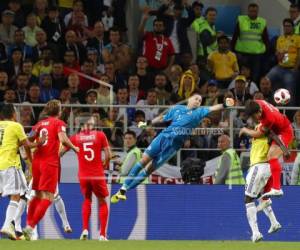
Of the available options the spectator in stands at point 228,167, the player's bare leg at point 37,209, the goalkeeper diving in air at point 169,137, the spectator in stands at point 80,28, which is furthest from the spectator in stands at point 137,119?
the player's bare leg at point 37,209

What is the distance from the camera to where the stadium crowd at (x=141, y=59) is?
29.2m

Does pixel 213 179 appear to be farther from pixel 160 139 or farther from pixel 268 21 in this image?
pixel 268 21

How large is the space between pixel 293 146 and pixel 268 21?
5.96 metres

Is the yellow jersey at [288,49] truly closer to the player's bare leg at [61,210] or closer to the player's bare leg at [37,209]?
the player's bare leg at [61,210]

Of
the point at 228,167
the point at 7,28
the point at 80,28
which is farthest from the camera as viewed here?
the point at 80,28

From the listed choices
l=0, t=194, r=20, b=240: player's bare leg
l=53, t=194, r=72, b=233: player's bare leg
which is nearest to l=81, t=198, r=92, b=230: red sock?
l=53, t=194, r=72, b=233: player's bare leg

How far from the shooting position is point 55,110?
25328mm

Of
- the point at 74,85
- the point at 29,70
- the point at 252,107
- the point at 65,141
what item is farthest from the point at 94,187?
the point at 29,70

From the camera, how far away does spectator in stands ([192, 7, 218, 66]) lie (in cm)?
3184

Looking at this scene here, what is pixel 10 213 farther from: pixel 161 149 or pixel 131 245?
pixel 161 149

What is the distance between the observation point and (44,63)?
30.4m

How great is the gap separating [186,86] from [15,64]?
363 centimetres

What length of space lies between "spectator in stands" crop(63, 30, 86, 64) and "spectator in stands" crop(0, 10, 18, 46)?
1128 mm

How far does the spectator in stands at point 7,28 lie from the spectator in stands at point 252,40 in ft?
16.3
